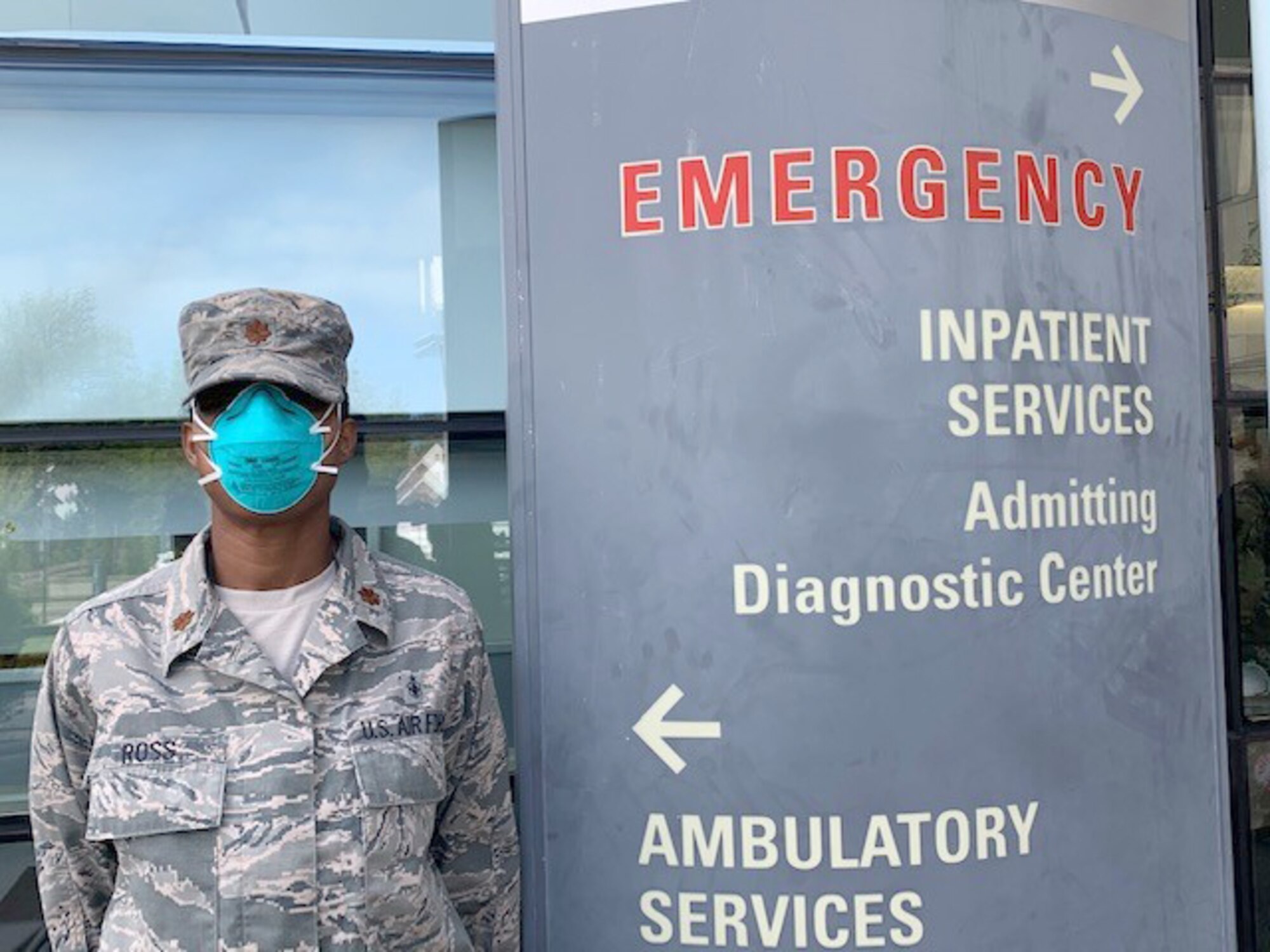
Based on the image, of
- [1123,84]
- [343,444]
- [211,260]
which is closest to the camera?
[343,444]

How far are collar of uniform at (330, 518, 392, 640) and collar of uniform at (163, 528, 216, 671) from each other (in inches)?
7.0

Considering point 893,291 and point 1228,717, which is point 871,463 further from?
point 1228,717

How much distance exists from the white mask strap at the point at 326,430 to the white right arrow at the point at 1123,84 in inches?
50.2

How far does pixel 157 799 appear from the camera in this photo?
1723 millimetres

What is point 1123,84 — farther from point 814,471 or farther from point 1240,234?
point 1240,234

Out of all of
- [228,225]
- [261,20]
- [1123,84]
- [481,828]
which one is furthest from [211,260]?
[1123,84]

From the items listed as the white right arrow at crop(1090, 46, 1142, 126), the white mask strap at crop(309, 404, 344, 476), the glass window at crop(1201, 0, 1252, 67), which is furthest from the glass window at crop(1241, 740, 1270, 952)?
the white mask strap at crop(309, 404, 344, 476)

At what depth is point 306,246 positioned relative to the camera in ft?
12.2

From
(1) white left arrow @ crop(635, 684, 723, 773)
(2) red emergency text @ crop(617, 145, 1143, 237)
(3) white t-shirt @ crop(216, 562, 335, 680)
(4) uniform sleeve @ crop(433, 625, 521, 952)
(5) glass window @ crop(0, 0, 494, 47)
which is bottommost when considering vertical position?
(4) uniform sleeve @ crop(433, 625, 521, 952)

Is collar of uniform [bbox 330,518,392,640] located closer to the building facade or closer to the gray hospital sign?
the gray hospital sign

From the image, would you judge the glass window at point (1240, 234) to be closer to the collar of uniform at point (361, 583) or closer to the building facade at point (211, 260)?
the building facade at point (211, 260)

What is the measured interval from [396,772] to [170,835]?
300 millimetres

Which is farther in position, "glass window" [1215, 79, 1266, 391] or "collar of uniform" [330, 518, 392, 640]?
"glass window" [1215, 79, 1266, 391]

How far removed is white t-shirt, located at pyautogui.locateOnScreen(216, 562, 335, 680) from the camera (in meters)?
1.82
